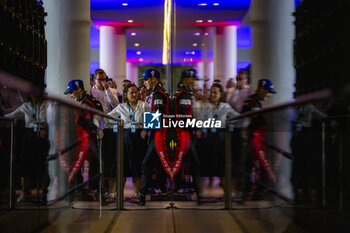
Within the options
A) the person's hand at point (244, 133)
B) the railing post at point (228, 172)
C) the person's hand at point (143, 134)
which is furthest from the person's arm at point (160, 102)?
the person's hand at point (244, 133)

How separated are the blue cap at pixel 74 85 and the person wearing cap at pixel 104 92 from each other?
0.44ft

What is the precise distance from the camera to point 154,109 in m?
4.97

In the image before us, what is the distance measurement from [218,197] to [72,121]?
2534 mm

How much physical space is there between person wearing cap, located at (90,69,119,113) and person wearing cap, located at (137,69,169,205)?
0.35m

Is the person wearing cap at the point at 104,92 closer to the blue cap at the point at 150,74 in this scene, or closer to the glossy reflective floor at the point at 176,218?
the blue cap at the point at 150,74

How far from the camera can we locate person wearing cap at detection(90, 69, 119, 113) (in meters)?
5.02

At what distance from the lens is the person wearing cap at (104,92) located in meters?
5.02

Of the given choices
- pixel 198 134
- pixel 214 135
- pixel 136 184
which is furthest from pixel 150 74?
pixel 136 184

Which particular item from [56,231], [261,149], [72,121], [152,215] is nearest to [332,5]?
[261,149]

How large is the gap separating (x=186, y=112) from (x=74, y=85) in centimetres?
123

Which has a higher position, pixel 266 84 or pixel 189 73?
pixel 189 73

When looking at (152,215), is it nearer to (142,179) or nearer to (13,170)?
(142,179)

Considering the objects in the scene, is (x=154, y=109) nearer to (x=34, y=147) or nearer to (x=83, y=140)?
(x=83, y=140)

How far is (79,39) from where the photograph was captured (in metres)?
5.23
